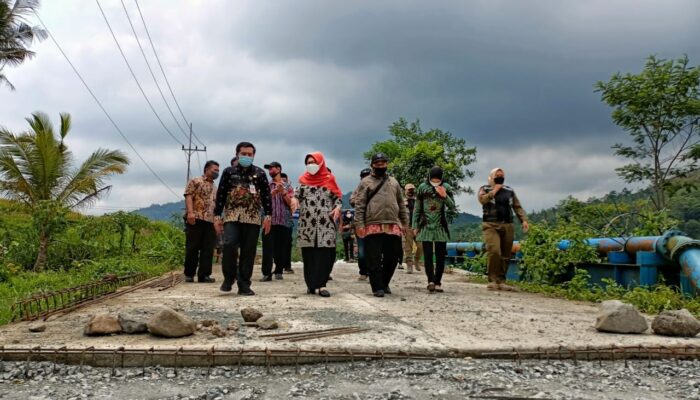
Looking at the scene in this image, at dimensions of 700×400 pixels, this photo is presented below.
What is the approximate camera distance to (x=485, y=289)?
25.2 ft

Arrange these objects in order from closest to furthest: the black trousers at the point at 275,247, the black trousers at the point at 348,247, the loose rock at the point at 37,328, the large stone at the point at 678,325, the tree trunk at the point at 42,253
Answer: the loose rock at the point at 37,328 < the large stone at the point at 678,325 < the black trousers at the point at 275,247 < the tree trunk at the point at 42,253 < the black trousers at the point at 348,247

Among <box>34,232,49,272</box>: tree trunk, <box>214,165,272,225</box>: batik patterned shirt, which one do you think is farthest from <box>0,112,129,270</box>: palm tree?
<box>214,165,272,225</box>: batik patterned shirt

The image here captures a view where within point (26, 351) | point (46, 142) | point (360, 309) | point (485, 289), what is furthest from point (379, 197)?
point (46, 142)

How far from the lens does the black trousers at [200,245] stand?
295 inches

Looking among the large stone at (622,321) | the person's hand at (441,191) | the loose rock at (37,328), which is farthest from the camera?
the person's hand at (441,191)

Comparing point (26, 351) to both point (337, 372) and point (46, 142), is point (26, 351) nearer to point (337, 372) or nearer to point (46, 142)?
point (337, 372)

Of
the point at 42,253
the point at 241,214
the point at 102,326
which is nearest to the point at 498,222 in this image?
the point at 241,214

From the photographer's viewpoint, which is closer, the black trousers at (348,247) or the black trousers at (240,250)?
the black trousers at (240,250)

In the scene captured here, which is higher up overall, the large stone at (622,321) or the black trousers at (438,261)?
the black trousers at (438,261)

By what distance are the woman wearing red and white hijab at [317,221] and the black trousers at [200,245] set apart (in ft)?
6.25

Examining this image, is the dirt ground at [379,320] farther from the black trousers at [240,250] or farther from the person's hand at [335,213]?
the person's hand at [335,213]

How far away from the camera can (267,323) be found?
3.79m

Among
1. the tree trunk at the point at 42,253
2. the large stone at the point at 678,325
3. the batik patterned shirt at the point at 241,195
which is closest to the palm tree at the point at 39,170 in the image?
the tree trunk at the point at 42,253

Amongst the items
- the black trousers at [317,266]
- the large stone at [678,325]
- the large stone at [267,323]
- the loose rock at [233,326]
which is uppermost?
the black trousers at [317,266]
